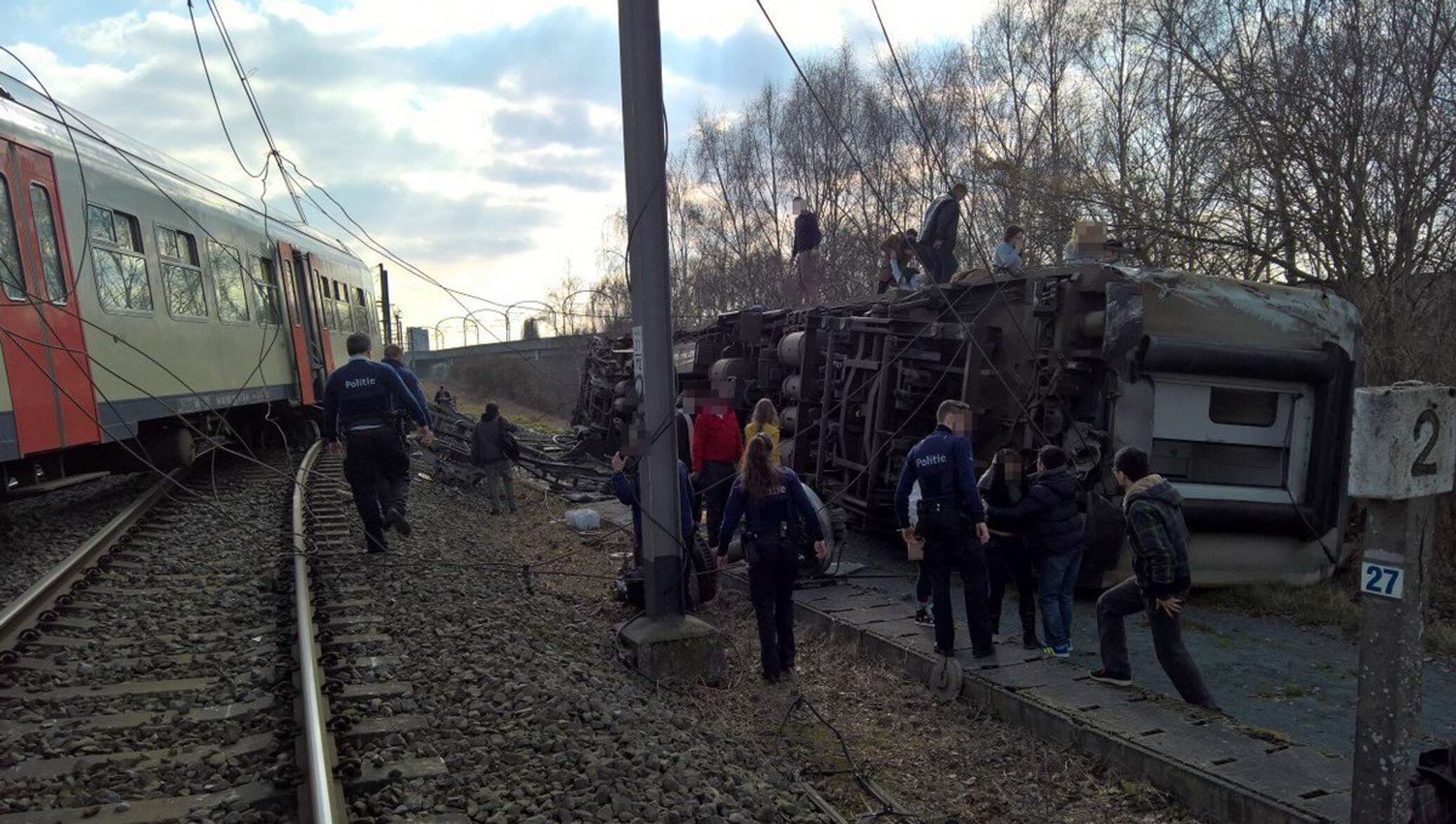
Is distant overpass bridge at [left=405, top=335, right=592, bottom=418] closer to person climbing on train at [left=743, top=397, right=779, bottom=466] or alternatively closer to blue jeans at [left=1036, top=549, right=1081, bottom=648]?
person climbing on train at [left=743, top=397, right=779, bottom=466]

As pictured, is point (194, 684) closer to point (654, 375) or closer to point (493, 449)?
point (654, 375)

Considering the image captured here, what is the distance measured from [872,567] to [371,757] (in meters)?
6.34

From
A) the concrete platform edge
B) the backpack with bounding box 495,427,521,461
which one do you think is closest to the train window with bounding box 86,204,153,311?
the backpack with bounding box 495,427,521,461

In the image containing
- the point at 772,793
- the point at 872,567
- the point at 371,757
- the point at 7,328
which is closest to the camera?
the point at 371,757

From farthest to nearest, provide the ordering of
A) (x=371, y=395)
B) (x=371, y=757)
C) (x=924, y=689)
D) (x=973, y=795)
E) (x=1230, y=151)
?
1. (x=1230, y=151)
2. (x=371, y=395)
3. (x=924, y=689)
4. (x=973, y=795)
5. (x=371, y=757)

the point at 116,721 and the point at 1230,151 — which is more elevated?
the point at 1230,151

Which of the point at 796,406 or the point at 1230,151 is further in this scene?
the point at 1230,151

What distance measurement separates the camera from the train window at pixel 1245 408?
27.4 feet

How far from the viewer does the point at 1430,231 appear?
1083cm

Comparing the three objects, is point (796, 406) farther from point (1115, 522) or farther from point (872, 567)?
point (1115, 522)

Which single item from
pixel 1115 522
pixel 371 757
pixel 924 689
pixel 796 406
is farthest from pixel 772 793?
→ pixel 796 406

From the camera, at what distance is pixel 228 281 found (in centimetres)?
1103

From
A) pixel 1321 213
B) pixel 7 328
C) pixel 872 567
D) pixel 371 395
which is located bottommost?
pixel 872 567

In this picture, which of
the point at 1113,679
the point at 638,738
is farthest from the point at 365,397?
the point at 1113,679
